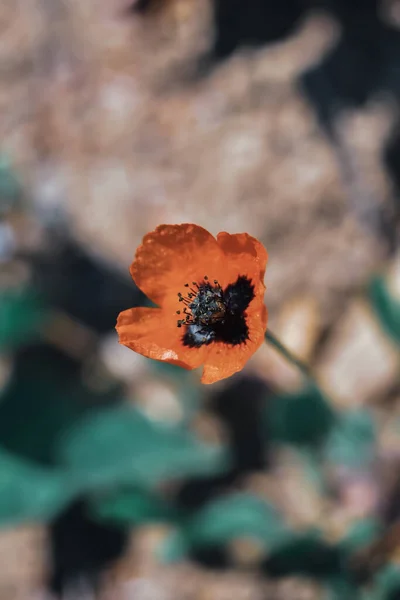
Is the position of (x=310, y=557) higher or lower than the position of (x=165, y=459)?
lower

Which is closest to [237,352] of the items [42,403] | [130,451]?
[130,451]

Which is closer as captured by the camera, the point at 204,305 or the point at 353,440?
the point at 204,305

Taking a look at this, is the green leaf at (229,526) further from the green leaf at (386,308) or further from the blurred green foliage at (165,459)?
the green leaf at (386,308)

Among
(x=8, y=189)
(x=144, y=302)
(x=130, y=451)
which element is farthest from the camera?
(x=8, y=189)

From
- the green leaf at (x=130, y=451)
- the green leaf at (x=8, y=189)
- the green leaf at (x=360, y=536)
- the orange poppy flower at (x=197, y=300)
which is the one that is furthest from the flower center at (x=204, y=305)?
the green leaf at (x=8, y=189)

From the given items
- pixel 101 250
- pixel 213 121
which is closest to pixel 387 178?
pixel 213 121

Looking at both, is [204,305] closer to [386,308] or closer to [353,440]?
[386,308]

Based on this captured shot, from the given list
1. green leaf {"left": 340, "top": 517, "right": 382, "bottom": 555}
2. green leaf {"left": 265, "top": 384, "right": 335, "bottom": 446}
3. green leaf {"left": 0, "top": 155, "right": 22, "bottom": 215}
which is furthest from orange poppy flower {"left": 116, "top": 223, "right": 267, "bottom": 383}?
green leaf {"left": 0, "top": 155, "right": 22, "bottom": 215}

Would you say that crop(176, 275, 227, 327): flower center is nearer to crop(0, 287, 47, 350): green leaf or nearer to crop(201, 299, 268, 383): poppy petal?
crop(201, 299, 268, 383): poppy petal
